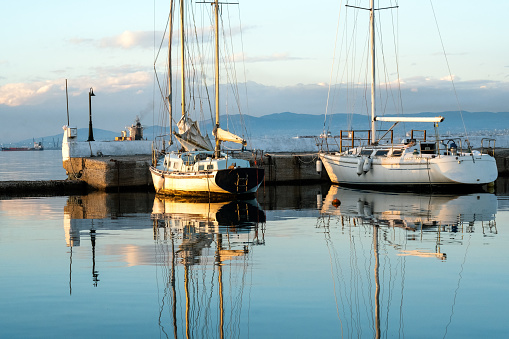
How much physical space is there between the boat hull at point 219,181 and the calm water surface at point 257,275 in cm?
439

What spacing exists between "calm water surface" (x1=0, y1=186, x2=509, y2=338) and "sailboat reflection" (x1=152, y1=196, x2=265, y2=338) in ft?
0.10

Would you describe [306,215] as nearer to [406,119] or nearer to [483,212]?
[483,212]

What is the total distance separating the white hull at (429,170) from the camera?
31.5m

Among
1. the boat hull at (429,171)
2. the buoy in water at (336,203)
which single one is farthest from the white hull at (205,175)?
the boat hull at (429,171)

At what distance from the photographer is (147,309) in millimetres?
10406

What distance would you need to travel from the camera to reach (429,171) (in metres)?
32.0

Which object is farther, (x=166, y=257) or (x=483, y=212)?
(x=483, y=212)

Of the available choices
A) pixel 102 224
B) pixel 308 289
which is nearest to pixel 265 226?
pixel 102 224

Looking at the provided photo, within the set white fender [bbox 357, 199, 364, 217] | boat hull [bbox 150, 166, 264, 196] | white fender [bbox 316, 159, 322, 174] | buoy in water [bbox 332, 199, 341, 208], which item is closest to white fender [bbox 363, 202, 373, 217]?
white fender [bbox 357, 199, 364, 217]

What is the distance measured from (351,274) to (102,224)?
1023 cm

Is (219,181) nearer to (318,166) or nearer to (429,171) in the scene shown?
(429,171)

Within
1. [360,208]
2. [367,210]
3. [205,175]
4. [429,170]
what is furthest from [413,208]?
[205,175]

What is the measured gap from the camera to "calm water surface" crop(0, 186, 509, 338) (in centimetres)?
958

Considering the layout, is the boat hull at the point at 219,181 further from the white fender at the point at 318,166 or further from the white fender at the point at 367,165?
the white fender at the point at 318,166
